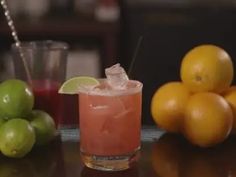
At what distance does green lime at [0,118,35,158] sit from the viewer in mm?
985

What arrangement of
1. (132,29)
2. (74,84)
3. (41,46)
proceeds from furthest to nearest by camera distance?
(132,29)
(41,46)
(74,84)

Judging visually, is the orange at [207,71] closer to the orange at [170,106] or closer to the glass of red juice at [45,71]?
the orange at [170,106]

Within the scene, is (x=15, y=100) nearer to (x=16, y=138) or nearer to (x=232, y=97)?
(x=16, y=138)

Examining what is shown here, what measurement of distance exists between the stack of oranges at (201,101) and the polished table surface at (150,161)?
2cm

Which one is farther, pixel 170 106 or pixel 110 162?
pixel 170 106

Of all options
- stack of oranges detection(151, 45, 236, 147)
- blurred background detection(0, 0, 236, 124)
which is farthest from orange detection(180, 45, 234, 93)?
blurred background detection(0, 0, 236, 124)

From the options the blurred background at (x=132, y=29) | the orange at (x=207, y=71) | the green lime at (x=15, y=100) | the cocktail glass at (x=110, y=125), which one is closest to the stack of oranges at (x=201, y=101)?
the orange at (x=207, y=71)

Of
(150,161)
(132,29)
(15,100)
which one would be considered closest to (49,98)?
(15,100)

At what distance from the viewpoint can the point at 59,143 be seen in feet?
3.57

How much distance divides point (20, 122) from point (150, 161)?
207mm

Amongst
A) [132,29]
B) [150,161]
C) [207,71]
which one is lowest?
[132,29]

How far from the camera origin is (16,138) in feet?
3.22

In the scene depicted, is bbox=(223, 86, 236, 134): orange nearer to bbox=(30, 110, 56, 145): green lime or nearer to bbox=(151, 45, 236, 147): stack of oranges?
bbox=(151, 45, 236, 147): stack of oranges

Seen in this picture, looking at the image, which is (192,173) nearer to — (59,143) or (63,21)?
(59,143)
